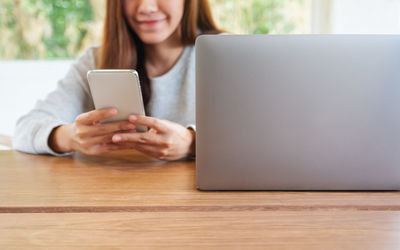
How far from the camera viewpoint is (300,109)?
61 cm

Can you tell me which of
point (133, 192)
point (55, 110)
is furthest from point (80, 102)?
point (133, 192)

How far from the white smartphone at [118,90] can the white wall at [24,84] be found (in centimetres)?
206

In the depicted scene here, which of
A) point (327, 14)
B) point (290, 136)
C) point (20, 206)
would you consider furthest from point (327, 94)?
point (327, 14)

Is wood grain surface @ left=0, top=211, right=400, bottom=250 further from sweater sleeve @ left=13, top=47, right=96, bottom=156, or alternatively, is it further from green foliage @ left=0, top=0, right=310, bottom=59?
green foliage @ left=0, top=0, right=310, bottom=59

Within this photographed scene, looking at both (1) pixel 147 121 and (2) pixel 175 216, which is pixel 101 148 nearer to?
(1) pixel 147 121

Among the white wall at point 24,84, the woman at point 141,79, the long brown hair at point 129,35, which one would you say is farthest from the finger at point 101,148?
the white wall at point 24,84

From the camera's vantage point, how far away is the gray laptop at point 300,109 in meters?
0.60

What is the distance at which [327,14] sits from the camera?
249 centimetres

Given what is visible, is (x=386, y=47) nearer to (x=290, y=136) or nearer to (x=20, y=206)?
(x=290, y=136)

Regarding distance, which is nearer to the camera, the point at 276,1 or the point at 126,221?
the point at 126,221

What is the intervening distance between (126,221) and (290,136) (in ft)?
0.97

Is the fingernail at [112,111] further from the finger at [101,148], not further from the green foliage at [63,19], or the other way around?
the green foliage at [63,19]

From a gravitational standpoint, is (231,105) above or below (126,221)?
above

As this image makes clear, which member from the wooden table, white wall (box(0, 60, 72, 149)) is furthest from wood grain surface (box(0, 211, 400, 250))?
white wall (box(0, 60, 72, 149))
